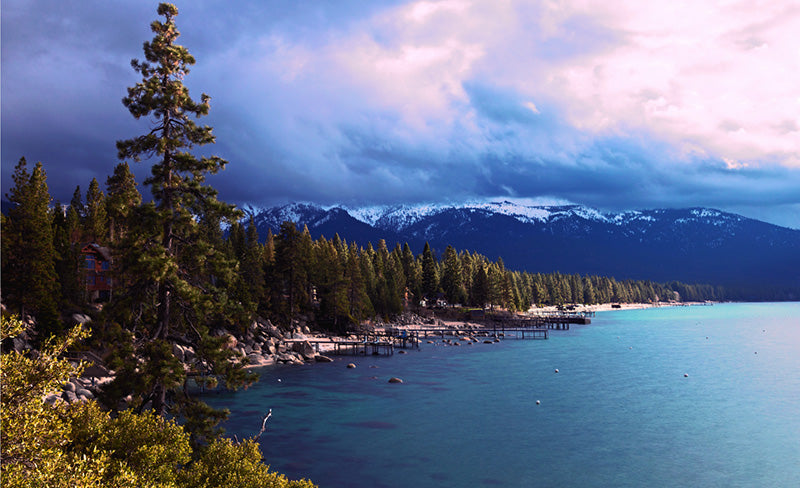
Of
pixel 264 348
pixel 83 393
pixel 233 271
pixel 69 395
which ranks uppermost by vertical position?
pixel 233 271

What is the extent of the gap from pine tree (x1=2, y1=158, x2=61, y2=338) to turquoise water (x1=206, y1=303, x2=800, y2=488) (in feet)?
75.7

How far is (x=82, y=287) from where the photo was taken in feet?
247

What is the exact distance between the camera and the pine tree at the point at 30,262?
59.8 meters

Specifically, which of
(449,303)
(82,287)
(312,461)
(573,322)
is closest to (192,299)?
(312,461)

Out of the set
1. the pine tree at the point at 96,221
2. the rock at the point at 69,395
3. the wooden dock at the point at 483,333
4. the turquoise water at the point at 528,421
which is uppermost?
the pine tree at the point at 96,221

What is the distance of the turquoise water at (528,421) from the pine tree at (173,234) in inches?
565

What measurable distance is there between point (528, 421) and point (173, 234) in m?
40.2

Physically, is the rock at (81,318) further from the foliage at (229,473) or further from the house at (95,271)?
the foliage at (229,473)

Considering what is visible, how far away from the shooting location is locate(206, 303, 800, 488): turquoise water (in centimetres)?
3772

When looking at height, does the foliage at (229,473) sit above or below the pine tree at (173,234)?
below

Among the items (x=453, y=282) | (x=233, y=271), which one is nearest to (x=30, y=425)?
(x=233, y=271)

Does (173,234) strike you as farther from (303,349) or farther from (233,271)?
(303,349)

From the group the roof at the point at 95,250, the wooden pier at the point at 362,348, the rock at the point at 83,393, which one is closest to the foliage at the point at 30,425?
the rock at the point at 83,393

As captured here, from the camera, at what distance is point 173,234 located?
2617 cm
